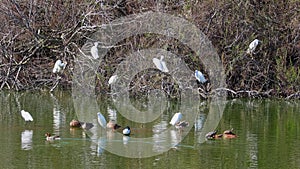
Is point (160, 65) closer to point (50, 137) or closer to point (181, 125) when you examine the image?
point (181, 125)

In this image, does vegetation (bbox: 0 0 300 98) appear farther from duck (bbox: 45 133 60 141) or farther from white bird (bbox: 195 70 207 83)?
duck (bbox: 45 133 60 141)

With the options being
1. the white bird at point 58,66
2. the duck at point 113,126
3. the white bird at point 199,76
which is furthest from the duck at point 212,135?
the white bird at point 58,66

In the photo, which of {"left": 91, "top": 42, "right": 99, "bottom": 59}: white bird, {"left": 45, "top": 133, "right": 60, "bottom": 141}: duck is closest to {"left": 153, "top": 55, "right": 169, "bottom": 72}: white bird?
{"left": 91, "top": 42, "right": 99, "bottom": 59}: white bird

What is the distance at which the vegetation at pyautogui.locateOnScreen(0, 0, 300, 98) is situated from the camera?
13844 mm

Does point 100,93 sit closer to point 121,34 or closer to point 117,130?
point 121,34

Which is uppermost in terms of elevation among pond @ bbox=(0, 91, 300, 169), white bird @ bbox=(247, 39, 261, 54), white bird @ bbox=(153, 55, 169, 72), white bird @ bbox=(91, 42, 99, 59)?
white bird @ bbox=(247, 39, 261, 54)

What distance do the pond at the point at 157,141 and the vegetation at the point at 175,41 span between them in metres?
1.49

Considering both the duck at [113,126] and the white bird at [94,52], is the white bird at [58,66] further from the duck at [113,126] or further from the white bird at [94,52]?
the duck at [113,126]

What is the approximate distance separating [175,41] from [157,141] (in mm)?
4961

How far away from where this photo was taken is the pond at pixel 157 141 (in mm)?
7855

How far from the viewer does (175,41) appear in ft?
45.1

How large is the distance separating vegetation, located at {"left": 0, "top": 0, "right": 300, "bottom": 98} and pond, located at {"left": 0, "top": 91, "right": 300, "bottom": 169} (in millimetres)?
1493

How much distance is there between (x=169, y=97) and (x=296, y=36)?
2776 mm

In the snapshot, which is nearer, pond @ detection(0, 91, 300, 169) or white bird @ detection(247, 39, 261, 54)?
pond @ detection(0, 91, 300, 169)
